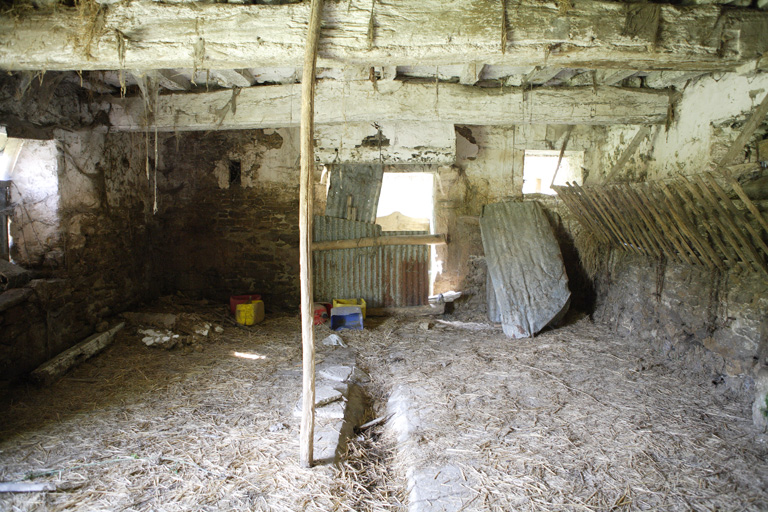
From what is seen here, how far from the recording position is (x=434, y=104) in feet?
14.9

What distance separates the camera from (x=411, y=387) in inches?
150

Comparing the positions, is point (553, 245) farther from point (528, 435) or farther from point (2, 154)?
point (2, 154)

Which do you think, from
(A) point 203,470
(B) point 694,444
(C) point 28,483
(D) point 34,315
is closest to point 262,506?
(A) point 203,470

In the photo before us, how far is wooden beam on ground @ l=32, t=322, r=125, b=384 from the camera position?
12.2 feet

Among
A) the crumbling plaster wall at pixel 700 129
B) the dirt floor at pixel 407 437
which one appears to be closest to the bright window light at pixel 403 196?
the crumbling plaster wall at pixel 700 129

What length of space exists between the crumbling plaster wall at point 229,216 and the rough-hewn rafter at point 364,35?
310 centimetres

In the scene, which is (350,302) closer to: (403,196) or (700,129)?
(700,129)

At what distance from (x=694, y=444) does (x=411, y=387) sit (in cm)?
202

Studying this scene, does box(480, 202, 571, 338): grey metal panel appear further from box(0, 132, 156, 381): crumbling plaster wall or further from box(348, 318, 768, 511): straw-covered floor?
box(0, 132, 156, 381): crumbling plaster wall

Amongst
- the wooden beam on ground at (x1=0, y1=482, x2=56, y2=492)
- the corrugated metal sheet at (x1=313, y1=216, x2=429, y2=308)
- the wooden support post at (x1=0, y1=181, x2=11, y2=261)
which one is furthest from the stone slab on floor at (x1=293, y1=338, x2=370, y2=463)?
the wooden support post at (x1=0, y1=181, x2=11, y2=261)

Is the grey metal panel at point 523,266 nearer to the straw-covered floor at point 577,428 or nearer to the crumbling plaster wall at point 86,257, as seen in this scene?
the straw-covered floor at point 577,428

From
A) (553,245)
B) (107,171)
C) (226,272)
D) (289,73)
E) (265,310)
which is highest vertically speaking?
(289,73)

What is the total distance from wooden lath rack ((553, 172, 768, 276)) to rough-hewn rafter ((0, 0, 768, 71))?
1007mm

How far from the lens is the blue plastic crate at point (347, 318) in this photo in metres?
5.59
